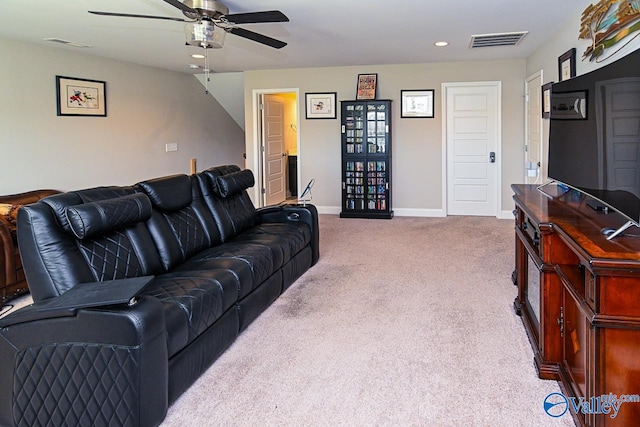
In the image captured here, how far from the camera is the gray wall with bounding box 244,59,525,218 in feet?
23.4

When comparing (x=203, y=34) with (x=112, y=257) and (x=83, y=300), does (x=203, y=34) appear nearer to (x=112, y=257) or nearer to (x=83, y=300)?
(x=112, y=257)

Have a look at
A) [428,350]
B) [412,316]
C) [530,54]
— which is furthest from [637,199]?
[530,54]

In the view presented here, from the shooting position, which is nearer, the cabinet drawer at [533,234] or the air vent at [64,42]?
the cabinet drawer at [533,234]

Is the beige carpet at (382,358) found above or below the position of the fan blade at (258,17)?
below

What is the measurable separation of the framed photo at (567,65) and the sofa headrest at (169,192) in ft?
11.5

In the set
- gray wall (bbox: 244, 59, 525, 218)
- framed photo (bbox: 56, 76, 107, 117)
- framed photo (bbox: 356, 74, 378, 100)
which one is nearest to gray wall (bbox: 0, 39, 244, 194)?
framed photo (bbox: 56, 76, 107, 117)

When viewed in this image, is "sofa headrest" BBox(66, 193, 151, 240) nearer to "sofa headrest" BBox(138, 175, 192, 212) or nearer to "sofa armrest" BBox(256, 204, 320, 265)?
"sofa headrest" BBox(138, 175, 192, 212)

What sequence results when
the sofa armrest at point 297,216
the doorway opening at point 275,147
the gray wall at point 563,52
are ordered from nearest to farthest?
the gray wall at point 563,52
the sofa armrest at point 297,216
the doorway opening at point 275,147

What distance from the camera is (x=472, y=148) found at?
7.39 meters

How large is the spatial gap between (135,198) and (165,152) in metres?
5.07

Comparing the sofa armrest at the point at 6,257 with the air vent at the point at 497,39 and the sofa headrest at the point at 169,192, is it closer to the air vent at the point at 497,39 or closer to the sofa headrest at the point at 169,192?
the sofa headrest at the point at 169,192

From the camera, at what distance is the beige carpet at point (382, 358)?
7.33 ft

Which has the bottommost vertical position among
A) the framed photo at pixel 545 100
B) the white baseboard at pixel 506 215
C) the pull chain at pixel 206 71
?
the white baseboard at pixel 506 215

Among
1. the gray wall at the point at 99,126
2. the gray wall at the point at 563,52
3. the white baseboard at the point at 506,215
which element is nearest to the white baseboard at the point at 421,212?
the white baseboard at the point at 506,215
